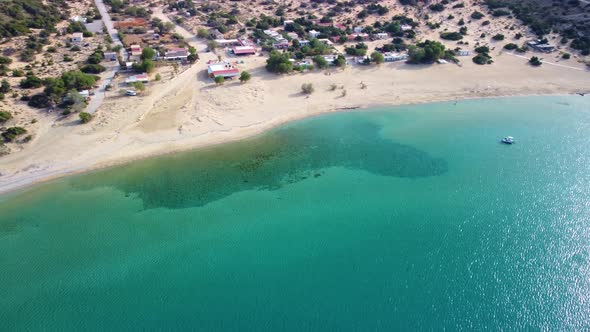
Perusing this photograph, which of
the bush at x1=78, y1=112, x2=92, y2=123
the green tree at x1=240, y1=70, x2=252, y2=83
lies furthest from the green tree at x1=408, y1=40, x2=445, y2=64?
the bush at x1=78, y1=112, x2=92, y2=123

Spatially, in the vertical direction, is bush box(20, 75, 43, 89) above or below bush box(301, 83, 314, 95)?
above

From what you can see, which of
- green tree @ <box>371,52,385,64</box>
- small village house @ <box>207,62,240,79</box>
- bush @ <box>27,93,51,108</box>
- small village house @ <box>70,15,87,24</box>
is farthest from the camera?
small village house @ <box>70,15,87,24</box>

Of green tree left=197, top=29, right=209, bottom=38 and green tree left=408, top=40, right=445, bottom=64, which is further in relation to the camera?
green tree left=197, top=29, right=209, bottom=38

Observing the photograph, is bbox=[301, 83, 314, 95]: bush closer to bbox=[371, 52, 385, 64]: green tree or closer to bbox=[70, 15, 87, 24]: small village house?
bbox=[371, 52, 385, 64]: green tree

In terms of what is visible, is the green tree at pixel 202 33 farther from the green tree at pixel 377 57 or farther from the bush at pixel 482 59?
the bush at pixel 482 59

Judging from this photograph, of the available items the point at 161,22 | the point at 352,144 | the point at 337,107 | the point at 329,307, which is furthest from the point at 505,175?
the point at 161,22

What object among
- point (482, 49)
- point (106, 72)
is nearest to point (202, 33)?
point (106, 72)
